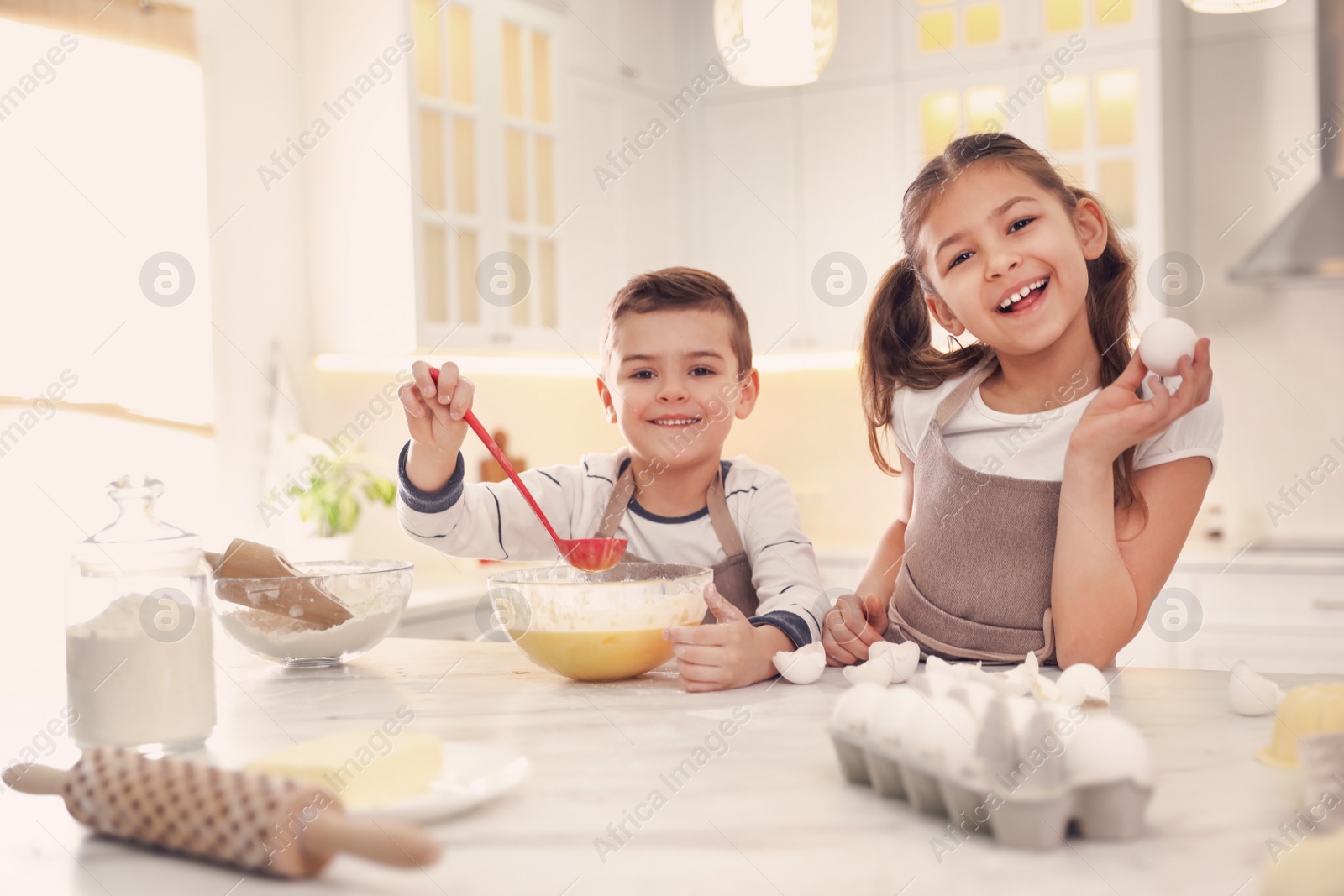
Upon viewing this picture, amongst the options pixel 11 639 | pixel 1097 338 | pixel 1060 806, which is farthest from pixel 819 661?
pixel 11 639

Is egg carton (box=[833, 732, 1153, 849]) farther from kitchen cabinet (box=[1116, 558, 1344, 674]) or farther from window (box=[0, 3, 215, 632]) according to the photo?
kitchen cabinet (box=[1116, 558, 1344, 674])

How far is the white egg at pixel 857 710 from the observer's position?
633 mm

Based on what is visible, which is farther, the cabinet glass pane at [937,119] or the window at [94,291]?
the cabinet glass pane at [937,119]

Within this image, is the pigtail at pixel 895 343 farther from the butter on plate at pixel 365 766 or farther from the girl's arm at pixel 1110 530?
the butter on plate at pixel 365 766

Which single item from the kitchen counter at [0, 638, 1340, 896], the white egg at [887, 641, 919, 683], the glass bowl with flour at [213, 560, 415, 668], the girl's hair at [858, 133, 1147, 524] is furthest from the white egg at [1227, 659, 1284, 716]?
the glass bowl with flour at [213, 560, 415, 668]

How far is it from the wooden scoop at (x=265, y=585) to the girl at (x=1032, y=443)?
1.61 feet

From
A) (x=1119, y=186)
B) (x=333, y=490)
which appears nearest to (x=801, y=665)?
(x=333, y=490)

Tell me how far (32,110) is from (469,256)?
95 cm

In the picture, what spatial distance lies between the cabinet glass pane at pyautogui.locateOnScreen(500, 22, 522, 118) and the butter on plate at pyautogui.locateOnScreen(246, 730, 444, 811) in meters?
2.44

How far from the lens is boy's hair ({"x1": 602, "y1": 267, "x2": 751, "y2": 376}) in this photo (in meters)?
1.43

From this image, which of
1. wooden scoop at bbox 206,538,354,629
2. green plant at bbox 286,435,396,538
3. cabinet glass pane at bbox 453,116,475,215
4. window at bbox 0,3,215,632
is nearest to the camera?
wooden scoop at bbox 206,538,354,629

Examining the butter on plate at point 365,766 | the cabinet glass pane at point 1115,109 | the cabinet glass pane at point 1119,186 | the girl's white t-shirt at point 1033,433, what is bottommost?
the butter on plate at point 365,766

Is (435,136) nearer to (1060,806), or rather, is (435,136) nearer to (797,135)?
(797,135)

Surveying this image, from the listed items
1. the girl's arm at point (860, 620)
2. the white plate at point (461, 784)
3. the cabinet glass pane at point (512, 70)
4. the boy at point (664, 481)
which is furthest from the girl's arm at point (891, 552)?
the cabinet glass pane at point (512, 70)
